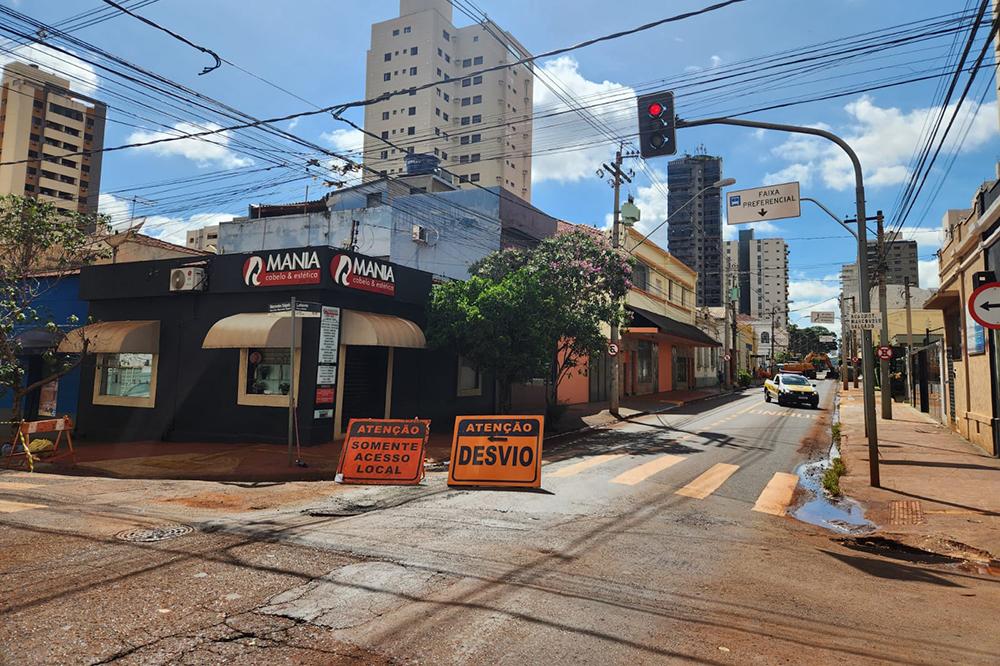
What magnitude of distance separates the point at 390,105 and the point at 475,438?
84905 mm

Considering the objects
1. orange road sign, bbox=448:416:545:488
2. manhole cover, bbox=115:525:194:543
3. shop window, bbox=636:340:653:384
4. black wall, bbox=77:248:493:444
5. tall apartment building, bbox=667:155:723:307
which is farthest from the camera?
tall apartment building, bbox=667:155:723:307

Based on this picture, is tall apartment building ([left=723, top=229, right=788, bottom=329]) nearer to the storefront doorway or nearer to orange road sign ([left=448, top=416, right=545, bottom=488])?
the storefront doorway

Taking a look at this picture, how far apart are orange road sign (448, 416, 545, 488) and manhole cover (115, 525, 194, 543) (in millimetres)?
4347

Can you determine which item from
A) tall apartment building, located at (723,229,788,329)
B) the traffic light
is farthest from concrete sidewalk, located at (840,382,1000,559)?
tall apartment building, located at (723,229,788,329)

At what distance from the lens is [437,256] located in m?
32.8

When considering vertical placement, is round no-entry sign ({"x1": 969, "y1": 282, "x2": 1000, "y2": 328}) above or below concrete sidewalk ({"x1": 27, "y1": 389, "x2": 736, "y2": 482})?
above

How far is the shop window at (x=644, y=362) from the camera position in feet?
118

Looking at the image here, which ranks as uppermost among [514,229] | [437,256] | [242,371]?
[514,229]

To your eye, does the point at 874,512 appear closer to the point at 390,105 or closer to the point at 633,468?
the point at 633,468

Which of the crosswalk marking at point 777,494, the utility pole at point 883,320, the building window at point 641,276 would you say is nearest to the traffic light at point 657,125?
the crosswalk marking at point 777,494

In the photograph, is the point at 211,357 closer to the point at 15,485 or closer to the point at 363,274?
the point at 363,274

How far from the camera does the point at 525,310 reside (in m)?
16.6

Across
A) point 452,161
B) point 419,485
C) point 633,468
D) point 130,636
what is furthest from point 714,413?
point 452,161

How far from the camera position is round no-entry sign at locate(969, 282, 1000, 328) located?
7961mm
